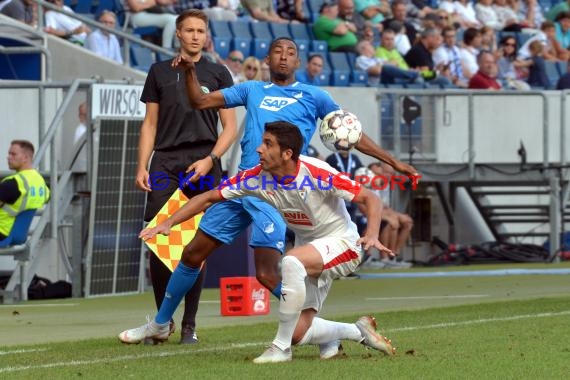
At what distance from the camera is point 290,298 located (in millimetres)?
7852

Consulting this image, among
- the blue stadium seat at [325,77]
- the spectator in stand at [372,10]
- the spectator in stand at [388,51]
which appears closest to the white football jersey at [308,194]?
the blue stadium seat at [325,77]

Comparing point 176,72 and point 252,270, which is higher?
point 176,72

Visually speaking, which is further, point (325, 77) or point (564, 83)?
point (564, 83)

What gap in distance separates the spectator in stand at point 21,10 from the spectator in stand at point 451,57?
279 inches

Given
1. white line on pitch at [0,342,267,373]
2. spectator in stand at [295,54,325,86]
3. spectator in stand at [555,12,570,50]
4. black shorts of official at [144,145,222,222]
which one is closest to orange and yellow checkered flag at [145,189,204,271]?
black shorts of official at [144,145,222,222]

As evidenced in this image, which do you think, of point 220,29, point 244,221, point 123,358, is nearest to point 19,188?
point 244,221

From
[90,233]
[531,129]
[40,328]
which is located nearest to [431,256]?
[531,129]

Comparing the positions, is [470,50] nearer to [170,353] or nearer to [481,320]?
[481,320]

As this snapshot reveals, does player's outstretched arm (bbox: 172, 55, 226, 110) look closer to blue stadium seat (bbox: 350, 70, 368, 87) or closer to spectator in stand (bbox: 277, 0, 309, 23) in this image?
blue stadium seat (bbox: 350, 70, 368, 87)

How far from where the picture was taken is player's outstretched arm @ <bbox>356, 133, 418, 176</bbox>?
8.43 m

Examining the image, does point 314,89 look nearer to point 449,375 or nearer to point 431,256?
point 449,375

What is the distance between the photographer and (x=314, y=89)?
29.5 ft

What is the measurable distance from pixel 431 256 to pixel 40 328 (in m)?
11.1

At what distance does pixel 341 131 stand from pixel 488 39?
1679cm
